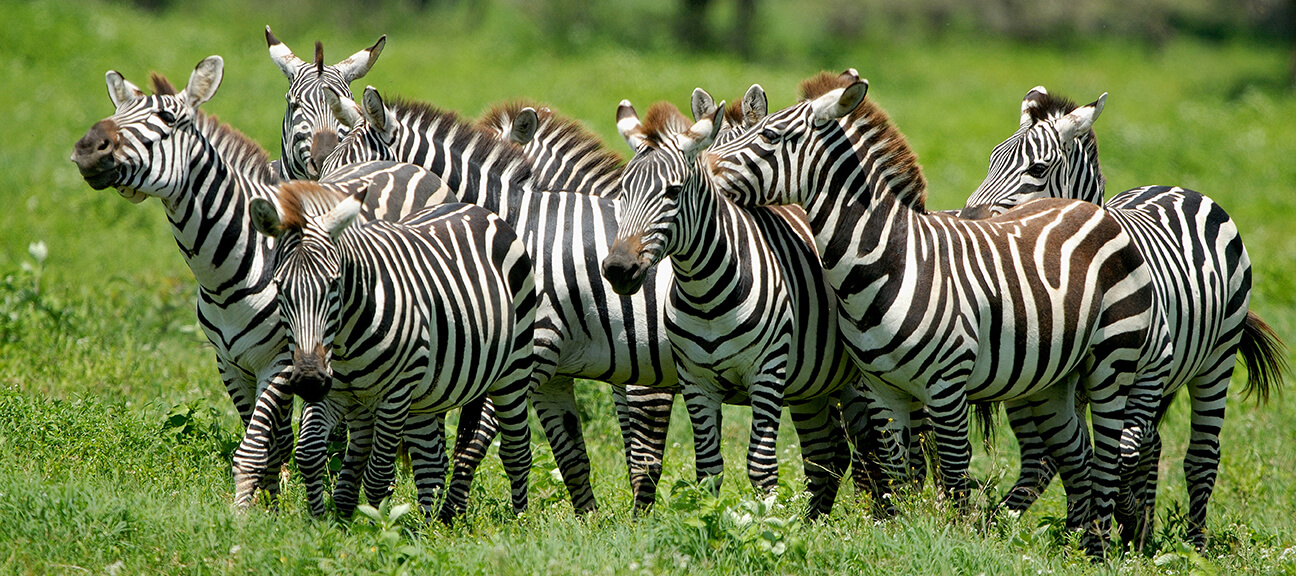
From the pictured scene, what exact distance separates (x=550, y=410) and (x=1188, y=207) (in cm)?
414

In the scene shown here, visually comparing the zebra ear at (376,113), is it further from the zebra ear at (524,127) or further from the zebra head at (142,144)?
the zebra head at (142,144)

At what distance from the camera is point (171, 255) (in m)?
12.6

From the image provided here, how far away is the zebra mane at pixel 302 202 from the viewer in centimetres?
452

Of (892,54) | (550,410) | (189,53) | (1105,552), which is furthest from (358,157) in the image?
(892,54)

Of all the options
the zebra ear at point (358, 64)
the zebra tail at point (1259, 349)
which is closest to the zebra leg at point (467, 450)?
the zebra ear at point (358, 64)

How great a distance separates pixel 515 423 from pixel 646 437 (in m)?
0.82

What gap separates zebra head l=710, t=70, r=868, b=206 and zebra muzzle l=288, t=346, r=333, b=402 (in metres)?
2.13

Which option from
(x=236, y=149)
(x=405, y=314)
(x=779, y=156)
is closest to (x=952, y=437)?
(x=779, y=156)

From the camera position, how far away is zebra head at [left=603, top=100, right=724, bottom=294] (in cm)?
503

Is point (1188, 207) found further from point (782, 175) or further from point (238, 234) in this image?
point (238, 234)

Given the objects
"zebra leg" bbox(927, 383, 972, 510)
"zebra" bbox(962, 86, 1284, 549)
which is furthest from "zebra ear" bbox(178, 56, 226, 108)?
"zebra" bbox(962, 86, 1284, 549)

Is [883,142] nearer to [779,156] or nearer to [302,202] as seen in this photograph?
[779,156]

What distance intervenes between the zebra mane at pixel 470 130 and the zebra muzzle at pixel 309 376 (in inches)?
101

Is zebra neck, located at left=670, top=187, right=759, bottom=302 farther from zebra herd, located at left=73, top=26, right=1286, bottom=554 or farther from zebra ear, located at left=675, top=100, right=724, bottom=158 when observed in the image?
zebra ear, located at left=675, top=100, right=724, bottom=158
